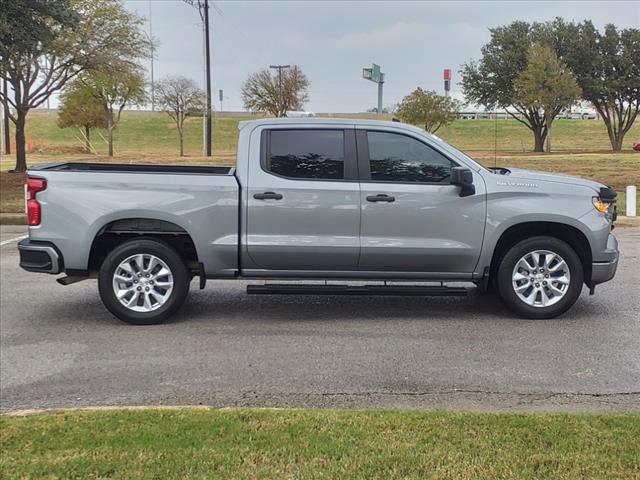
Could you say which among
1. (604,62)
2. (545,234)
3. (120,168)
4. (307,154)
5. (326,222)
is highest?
(604,62)

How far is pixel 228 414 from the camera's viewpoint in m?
3.80

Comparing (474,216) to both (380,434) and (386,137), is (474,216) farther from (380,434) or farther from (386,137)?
(380,434)

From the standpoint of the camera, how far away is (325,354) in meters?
5.46

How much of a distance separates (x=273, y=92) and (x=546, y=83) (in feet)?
58.7

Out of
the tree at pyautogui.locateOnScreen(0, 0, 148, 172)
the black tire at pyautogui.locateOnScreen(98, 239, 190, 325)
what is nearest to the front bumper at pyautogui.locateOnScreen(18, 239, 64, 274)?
the black tire at pyautogui.locateOnScreen(98, 239, 190, 325)

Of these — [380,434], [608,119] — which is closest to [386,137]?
[380,434]

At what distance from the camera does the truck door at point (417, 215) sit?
6.18 metres

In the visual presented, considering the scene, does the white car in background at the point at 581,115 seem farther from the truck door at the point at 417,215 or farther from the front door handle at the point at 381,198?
the front door handle at the point at 381,198

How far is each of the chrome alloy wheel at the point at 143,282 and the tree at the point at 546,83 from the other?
1382 inches

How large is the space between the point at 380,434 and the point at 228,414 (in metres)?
0.89

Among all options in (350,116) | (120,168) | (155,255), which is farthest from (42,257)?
(350,116)

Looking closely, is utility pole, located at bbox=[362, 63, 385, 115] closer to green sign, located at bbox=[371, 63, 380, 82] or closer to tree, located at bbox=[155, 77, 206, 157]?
green sign, located at bbox=[371, 63, 380, 82]

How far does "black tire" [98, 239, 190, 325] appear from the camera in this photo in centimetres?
621

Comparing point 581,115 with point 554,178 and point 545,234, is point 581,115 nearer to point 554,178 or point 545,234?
point 554,178
